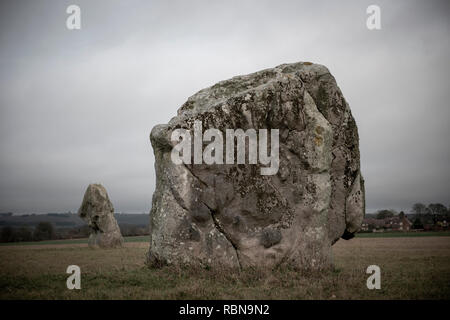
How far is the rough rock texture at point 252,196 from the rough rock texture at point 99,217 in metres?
19.6

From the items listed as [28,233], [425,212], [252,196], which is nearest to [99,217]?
[252,196]

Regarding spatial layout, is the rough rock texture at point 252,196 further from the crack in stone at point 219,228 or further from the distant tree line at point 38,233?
the distant tree line at point 38,233

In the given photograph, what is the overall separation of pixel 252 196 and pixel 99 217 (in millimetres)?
22263

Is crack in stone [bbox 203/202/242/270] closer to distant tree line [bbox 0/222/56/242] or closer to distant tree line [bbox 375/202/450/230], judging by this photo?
distant tree line [bbox 0/222/56/242]

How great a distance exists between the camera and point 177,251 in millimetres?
10633

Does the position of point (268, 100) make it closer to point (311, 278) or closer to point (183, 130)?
point (183, 130)

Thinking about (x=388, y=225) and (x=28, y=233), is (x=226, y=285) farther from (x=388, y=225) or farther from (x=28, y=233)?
(x=388, y=225)

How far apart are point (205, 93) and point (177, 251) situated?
6196 millimetres

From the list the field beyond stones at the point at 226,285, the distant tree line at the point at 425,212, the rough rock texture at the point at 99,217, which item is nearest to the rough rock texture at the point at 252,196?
the field beyond stones at the point at 226,285

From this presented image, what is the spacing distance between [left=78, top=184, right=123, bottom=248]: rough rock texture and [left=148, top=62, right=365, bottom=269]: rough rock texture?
19.6 metres

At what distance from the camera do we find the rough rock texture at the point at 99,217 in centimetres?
2911
